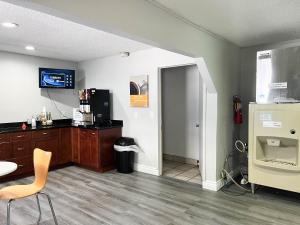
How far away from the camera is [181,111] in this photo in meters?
5.14

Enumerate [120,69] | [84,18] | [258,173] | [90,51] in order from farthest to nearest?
1. [120,69]
2. [90,51]
3. [258,173]
4. [84,18]

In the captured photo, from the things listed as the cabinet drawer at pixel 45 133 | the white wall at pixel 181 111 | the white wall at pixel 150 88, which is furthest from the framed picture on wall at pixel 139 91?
the cabinet drawer at pixel 45 133

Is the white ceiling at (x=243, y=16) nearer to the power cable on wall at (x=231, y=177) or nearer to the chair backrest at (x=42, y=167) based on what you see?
the power cable on wall at (x=231, y=177)

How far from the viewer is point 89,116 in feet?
16.0

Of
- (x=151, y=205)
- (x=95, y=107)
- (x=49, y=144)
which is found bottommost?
(x=151, y=205)

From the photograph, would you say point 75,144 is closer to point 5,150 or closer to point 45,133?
point 45,133

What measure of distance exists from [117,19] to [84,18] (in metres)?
0.29

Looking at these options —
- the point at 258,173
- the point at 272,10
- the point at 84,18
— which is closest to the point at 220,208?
the point at 258,173

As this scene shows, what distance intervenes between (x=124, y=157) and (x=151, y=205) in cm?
142

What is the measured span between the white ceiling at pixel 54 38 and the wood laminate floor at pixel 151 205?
2308 mm

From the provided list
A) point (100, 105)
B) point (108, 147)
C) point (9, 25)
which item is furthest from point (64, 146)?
point (9, 25)

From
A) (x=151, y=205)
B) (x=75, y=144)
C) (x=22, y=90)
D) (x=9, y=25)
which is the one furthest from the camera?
(x=75, y=144)

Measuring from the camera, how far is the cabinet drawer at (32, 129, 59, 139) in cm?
431

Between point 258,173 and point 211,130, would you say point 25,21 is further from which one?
point 258,173
